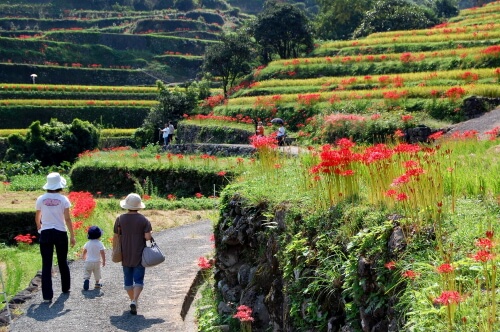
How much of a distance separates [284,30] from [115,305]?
35828 mm

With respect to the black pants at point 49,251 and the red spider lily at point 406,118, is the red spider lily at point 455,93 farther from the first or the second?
the black pants at point 49,251

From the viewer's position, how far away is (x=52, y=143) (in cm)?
3572

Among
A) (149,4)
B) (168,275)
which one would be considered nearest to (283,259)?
(168,275)

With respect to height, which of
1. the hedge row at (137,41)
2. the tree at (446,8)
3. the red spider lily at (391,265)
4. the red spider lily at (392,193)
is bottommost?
the red spider lily at (391,265)

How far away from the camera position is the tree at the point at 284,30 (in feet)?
144

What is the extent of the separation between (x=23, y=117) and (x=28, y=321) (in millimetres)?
39304

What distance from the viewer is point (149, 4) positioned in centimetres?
9569

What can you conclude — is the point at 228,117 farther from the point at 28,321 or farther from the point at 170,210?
the point at 28,321

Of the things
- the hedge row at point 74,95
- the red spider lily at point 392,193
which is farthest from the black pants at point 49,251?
the hedge row at point 74,95

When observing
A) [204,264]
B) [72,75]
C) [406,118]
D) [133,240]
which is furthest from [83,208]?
[72,75]

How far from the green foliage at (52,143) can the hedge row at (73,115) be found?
10.0 meters

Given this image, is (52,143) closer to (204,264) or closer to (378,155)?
(204,264)

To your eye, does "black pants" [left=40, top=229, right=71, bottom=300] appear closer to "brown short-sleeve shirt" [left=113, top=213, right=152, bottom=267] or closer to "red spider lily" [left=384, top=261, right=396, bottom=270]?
"brown short-sleeve shirt" [left=113, top=213, right=152, bottom=267]

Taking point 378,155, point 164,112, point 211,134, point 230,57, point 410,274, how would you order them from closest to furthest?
point 410,274 < point 378,155 < point 211,134 < point 164,112 < point 230,57
